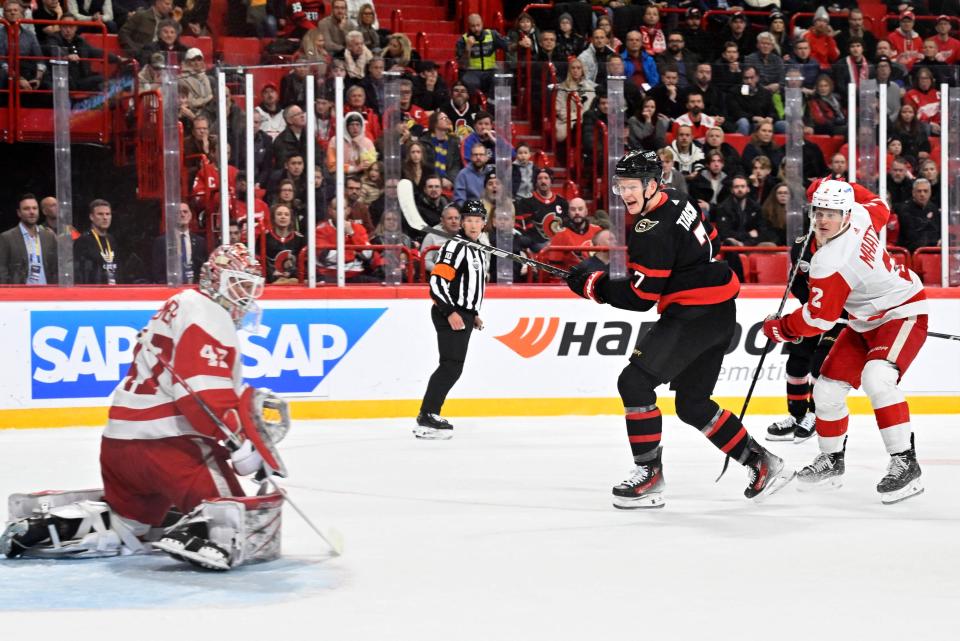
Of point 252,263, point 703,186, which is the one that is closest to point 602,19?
point 703,186

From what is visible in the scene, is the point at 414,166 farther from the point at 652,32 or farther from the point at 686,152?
the point at 652,32

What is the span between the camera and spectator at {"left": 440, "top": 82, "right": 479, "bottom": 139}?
8797 millimetres

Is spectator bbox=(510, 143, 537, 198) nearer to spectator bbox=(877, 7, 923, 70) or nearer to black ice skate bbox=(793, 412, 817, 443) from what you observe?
black ice skate bbox=(793, 412, 817, 443)

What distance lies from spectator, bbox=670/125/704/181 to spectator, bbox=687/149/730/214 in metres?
0.07

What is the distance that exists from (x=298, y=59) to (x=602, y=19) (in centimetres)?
370

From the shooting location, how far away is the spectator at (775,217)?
352 inches

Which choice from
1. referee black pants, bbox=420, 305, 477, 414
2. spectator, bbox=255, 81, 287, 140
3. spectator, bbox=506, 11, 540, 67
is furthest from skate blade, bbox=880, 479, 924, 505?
spectator, bbox=506, 11, 540, 67

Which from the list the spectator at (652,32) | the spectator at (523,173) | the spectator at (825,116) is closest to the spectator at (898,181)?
the spectator at (825,116)

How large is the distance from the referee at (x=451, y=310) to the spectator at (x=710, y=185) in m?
2.08

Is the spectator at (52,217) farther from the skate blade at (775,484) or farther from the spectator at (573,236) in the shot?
the skate blade at (775,484)

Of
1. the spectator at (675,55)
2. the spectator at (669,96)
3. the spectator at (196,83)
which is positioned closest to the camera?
the spectator at (196,83)

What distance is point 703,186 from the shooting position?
9.28m

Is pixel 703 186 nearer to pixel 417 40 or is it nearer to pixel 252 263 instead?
pixel 417 40

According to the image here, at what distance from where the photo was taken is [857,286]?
5.34 meters
